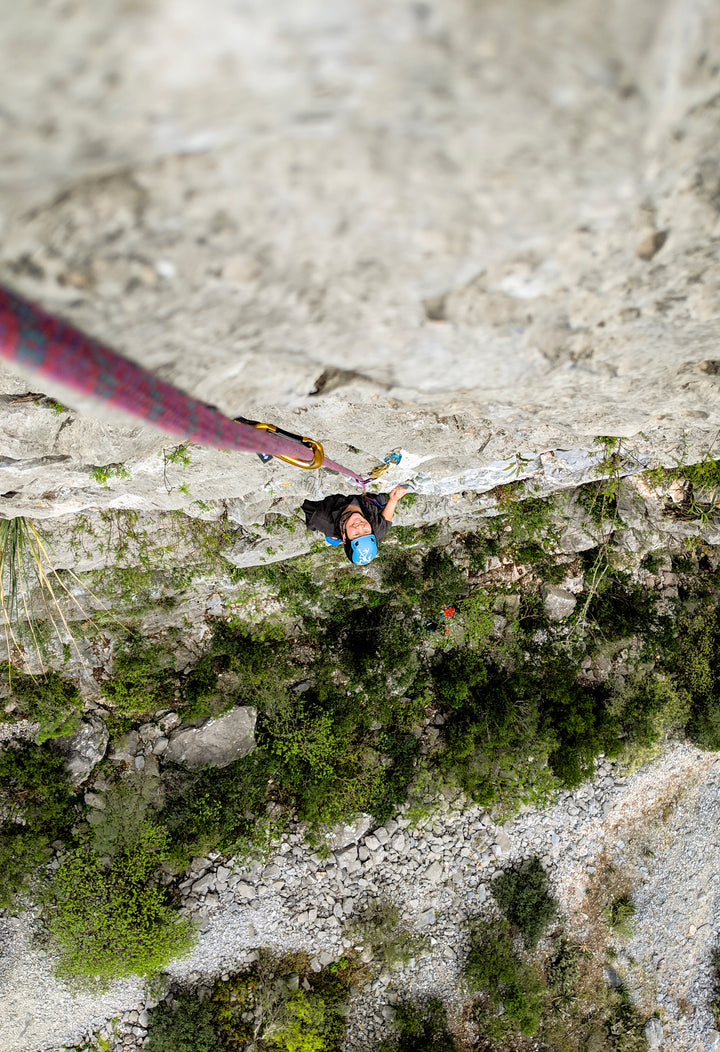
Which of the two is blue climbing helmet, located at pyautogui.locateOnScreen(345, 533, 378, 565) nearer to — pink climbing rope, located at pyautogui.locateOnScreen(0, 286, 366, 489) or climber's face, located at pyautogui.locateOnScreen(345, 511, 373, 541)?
climber's face, located at pyautogui.locateOnScreen(345, 511, 373, 541)

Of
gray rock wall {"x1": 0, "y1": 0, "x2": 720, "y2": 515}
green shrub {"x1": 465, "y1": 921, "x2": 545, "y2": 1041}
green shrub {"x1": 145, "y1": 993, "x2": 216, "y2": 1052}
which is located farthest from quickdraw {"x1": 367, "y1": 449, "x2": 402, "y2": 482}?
green shrub {"x1": 145, "y1": 993, "x2": 216, "y2": 1052}

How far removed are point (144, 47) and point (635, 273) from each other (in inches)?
40.5

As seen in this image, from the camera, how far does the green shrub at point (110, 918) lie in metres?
4.86

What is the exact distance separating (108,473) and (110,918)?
462 centimetres

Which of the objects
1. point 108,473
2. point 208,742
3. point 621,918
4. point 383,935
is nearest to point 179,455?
point 108,473

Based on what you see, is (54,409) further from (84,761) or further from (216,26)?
(84,761)

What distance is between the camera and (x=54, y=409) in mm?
2031

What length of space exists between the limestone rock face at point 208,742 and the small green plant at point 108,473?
3.42 meters

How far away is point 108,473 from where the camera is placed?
8.20ft

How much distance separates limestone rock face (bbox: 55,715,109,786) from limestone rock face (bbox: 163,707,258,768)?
64 cm

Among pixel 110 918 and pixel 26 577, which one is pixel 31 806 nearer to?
pixel 110 918

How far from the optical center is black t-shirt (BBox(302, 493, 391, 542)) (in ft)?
10.4

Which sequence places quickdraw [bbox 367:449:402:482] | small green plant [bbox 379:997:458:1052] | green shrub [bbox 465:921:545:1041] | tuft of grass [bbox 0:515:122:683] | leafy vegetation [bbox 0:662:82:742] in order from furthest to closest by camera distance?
green shrub [bbox 465:921:545:1041], small green plant [bbox 379:997:458:1052], leafy vegetation [bbox 0:662:82:742], tuft of grass [bbox 0:515:122:683], quickdraw [bbox 367:449:402:482]

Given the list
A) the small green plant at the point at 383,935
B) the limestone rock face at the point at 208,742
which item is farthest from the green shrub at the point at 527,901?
the limestone rock face at the point at 208,742
